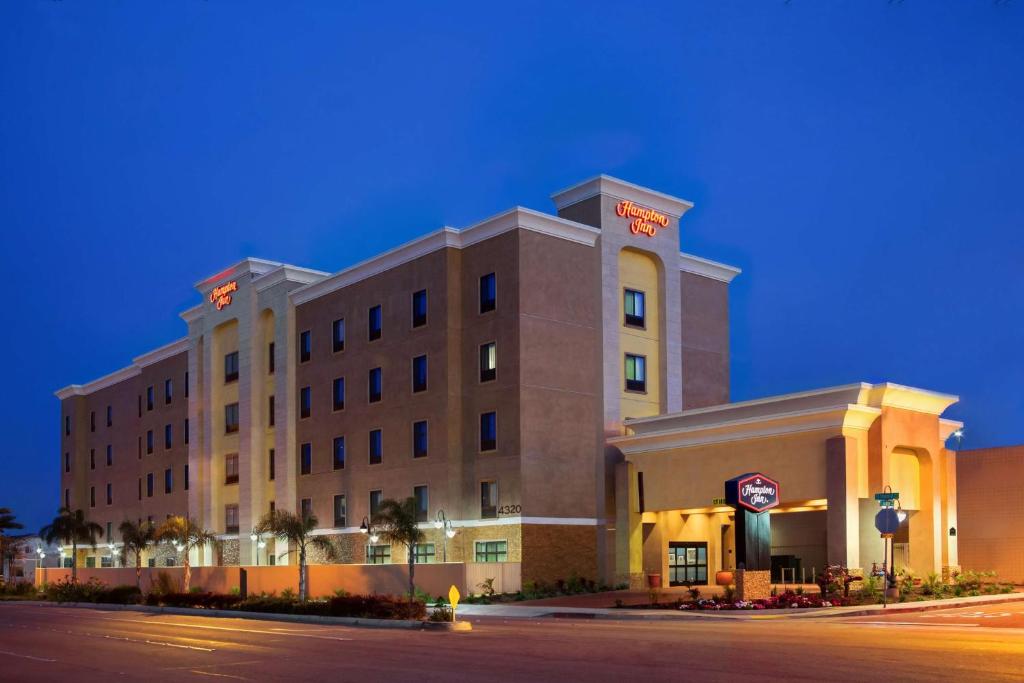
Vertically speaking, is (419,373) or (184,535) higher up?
(419,373)

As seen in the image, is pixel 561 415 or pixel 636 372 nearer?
pixel 561 415

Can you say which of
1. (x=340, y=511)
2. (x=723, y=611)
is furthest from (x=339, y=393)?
(x=723, y=611)

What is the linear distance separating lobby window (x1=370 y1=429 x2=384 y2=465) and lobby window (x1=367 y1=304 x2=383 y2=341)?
16.2 feet

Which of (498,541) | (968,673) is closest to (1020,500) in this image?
(498,541)

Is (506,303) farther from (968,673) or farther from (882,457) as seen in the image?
(968,673)

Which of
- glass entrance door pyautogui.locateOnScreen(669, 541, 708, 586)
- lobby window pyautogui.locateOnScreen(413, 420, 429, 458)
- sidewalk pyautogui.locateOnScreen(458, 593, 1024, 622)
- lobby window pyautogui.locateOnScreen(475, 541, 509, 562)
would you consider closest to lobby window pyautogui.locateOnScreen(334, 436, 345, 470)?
lobby window pyautogui.locateOnScreen(413, 420, 429, 458)

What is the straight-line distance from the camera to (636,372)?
55062mm

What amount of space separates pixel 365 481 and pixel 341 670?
38.7 meters

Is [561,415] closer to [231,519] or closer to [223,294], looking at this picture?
[231,519]

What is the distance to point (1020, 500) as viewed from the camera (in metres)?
52.1

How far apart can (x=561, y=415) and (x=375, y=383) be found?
11.6m

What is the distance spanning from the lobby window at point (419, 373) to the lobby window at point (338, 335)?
6933 millimetres

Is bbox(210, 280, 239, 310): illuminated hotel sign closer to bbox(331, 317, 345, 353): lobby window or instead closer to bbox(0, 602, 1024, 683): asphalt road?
bbox(331, 317, 345, 353): lobby window

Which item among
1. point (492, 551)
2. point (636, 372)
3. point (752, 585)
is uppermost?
point (636, 372)
